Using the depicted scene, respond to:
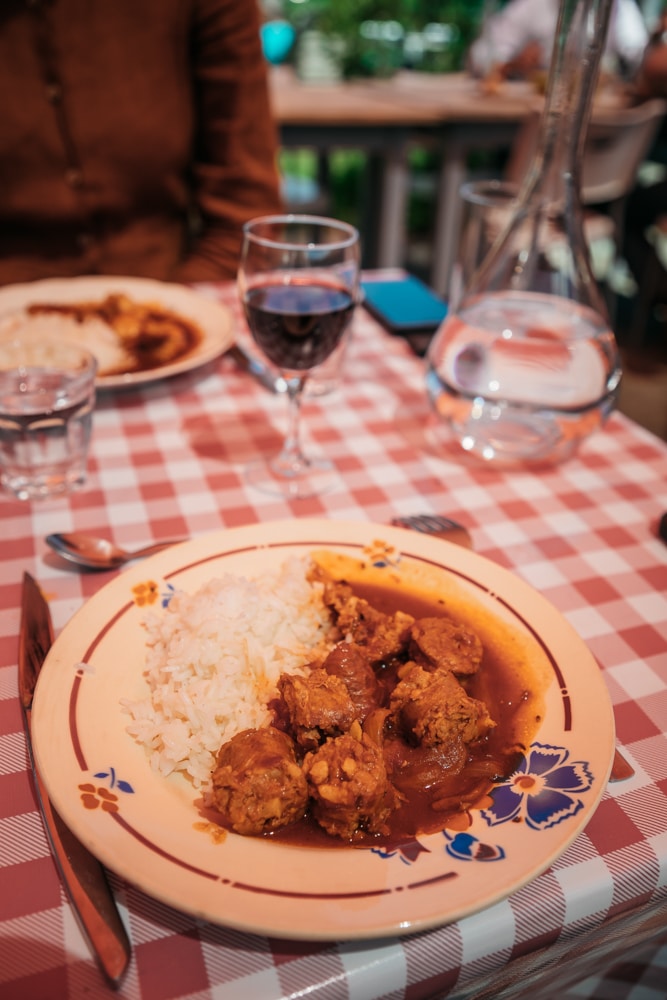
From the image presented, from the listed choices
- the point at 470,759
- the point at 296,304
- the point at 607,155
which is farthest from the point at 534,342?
the point at 607,155

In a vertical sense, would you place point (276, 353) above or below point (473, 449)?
above

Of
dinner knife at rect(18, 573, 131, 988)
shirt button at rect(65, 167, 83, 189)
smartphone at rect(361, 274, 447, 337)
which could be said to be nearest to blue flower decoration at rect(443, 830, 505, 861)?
dinner knife at rect(18, 573, 131, 988)

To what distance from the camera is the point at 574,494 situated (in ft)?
3.71

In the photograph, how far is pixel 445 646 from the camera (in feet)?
2.36

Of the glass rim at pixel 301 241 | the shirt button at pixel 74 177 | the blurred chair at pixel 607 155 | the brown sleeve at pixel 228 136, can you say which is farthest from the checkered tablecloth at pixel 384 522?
the blurred chair at pixel 607 155

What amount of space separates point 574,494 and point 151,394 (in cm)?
75

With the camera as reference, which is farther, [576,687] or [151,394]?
[151,394]

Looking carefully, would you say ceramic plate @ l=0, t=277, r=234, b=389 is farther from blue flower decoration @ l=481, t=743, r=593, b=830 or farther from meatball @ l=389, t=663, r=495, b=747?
blue flower decoration @ l=481, t=743, r=593, b=830

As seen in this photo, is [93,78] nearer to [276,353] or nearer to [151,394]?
[151,394]

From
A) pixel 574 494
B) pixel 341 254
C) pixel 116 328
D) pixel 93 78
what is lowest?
pixel 574 494

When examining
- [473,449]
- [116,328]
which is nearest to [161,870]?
[473,449]

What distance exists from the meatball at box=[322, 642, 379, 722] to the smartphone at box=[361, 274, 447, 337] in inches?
39.8

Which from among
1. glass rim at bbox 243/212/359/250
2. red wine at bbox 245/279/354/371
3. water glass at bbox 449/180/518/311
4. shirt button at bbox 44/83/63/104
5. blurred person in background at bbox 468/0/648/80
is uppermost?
blurred person in background at bbox 468/0/648/80

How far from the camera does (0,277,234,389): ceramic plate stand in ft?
4.27
